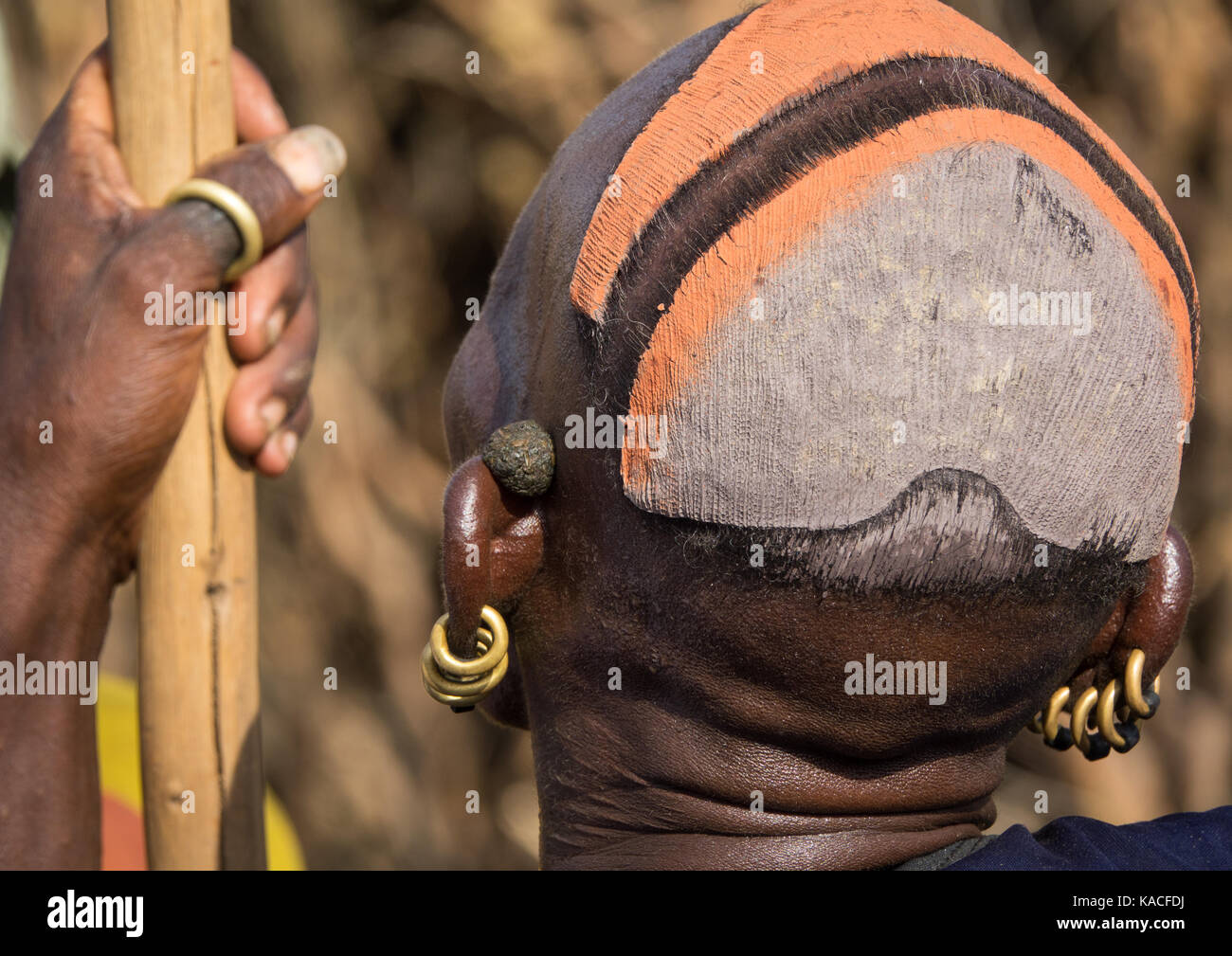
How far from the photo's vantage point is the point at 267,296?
1.88 m

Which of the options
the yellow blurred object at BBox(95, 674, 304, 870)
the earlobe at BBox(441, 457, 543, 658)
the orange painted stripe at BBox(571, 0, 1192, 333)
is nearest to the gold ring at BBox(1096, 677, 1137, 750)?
the orange painted stripe at BBox(571, 0, 1192, 333)

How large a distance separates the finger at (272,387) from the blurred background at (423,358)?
2172 mm

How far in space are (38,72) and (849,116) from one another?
12.3 feet

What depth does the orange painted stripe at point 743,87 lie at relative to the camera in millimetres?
1185

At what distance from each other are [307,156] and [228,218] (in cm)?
17

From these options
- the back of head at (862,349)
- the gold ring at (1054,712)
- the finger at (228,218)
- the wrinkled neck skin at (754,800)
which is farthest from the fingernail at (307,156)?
the gold ring at (1054,712)

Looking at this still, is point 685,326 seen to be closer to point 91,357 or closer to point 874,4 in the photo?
point 874,4

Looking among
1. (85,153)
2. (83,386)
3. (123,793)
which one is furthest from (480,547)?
(123,793)

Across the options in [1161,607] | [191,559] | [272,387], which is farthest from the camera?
[272,387]

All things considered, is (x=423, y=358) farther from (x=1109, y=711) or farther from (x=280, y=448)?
(x=1109, y=711)

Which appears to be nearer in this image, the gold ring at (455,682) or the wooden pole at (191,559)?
the gold ring at (455,682)

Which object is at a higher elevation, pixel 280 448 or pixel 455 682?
pixel 280 448

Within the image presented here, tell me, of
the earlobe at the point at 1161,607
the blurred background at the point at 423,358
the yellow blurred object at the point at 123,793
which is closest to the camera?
the earlobe at the point at 1161,607

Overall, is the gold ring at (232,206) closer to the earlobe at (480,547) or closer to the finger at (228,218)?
the finger at (228,218)
